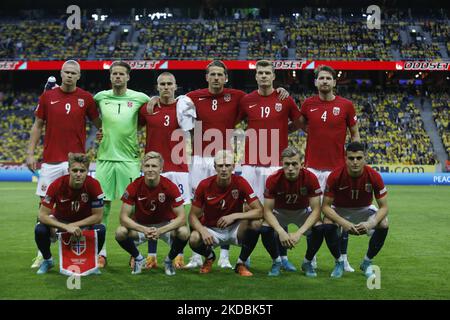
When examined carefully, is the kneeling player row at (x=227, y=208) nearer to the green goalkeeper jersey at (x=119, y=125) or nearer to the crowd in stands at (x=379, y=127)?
the green goalkeeper jersey at (x=119, y=125)

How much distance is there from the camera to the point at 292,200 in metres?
6.34

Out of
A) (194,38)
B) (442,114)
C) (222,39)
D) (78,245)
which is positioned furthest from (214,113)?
(194,38)

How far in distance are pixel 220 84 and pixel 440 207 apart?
9.74 m

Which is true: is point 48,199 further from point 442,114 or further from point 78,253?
point 442,114

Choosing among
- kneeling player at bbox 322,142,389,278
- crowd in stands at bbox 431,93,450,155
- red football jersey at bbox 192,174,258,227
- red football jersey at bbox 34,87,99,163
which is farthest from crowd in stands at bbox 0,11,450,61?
red football jersey at bbox 192,174,258,227

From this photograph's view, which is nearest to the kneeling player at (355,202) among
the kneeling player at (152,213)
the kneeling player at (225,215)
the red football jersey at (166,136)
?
the kneeling player at (225,215)

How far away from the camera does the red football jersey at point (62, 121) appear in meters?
6.76

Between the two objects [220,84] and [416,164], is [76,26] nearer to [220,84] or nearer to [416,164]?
[416,164]

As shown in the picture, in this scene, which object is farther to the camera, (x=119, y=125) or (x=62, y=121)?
(x=119, y=125)

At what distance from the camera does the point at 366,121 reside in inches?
1271

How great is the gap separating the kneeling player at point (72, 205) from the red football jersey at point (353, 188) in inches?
95.0

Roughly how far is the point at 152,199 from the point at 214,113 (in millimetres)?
1336

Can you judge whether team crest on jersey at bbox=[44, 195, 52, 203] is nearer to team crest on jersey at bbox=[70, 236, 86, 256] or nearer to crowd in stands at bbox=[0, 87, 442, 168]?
team crest on jersey at bbox=[70, 236, 86, 256]

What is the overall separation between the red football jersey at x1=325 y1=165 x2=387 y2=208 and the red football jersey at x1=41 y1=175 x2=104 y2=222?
2402 mm
